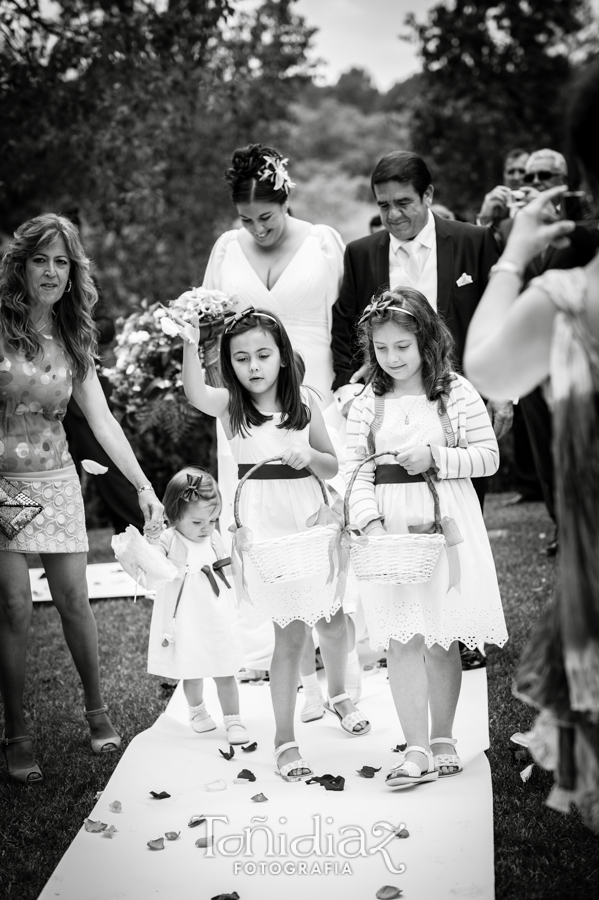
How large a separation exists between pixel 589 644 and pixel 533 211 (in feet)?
3.29

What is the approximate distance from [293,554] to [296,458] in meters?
0.43

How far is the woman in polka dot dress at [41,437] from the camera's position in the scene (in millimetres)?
3883

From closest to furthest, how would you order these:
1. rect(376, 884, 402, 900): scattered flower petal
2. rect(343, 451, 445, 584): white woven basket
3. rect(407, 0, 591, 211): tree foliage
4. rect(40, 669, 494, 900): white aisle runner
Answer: rect(376, 884, 402, 900): scattered flower petal, rect(40, 669, 494, 900): white aisle runner, rect(343, 451, 445, 584): white woven basket, rect(407, 0, 591, 211): tree foliage

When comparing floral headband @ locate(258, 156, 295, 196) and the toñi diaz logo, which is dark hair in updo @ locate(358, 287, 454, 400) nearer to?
floral headband @ locate(258, 156, 295, 196)

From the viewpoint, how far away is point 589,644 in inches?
79.0

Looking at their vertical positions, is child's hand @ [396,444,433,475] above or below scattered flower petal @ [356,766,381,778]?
above

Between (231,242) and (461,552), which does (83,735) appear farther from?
(231,242)

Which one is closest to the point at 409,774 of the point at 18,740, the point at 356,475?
the point at 356,475

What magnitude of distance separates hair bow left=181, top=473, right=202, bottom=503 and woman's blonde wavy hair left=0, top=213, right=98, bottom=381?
0.64 meters

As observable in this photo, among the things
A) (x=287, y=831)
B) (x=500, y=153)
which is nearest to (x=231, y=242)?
(x=287, y=831)

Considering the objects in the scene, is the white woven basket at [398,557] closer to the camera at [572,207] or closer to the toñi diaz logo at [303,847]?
the toñi diaz logo at [303,847]

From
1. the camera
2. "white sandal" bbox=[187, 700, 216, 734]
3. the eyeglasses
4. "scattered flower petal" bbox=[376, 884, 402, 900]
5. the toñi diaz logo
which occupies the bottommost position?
"scattered flower petal" bbox=[376, 884, 402, 900]

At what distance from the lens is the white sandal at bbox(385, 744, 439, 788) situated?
3480 millimetres

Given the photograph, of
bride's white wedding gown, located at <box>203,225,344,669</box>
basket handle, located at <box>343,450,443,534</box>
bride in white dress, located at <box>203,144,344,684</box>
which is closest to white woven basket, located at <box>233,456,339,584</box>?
basket handle, located at <box>343,450,443,534</box>
